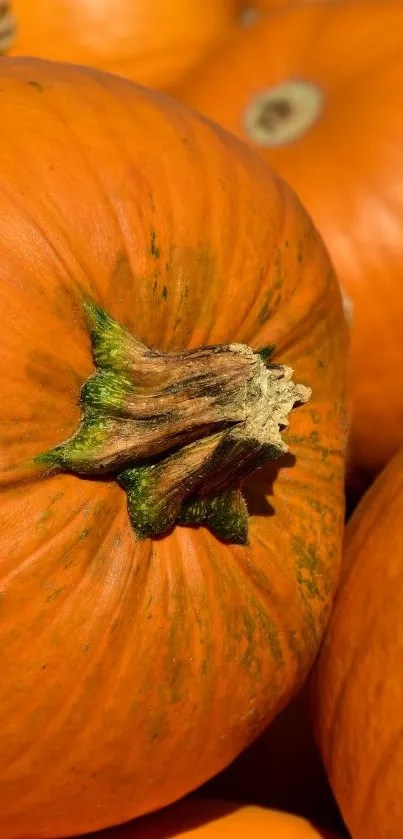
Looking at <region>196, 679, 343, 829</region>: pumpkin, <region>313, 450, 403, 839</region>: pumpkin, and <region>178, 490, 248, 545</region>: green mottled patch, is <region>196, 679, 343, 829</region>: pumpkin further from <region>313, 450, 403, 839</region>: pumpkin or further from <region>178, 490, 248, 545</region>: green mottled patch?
<region>178, 490, 248, 545</region>: green mottled patch

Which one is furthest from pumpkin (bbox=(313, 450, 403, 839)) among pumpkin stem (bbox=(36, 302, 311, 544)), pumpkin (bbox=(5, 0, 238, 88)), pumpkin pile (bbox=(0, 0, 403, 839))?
pumpkin (bbox=(5, 0, 238, 88))

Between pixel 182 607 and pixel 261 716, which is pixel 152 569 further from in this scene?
pixel 261 716

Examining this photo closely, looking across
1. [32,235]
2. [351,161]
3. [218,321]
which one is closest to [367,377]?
[351,161]

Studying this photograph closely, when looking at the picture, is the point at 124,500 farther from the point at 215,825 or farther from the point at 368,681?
the point at 215,825

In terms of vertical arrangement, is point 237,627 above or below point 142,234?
below

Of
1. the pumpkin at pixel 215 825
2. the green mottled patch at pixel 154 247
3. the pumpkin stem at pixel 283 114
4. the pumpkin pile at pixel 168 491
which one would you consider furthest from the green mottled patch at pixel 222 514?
the pumpkin stem at pixel 283 114

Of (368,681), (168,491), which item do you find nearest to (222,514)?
(168,491)
